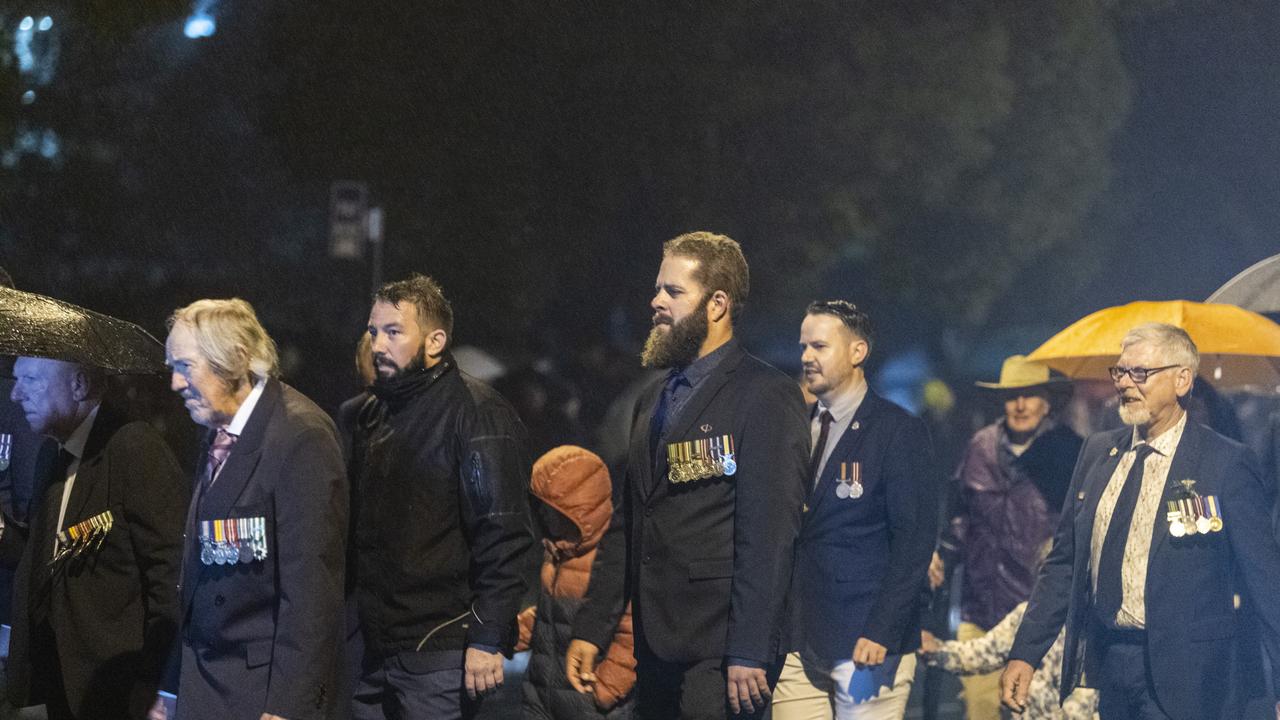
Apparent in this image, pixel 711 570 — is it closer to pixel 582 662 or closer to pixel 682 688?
pixel 682 688

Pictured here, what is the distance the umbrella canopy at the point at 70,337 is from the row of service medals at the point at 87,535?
0.56 m

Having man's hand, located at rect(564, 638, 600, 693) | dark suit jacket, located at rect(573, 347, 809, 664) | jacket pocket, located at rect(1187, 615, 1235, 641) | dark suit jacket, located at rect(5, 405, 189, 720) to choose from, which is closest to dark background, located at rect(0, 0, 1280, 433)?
dark suit jacket, located at rect(5, 405, 189, 720)

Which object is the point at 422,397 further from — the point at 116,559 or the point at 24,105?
the point at 24,105

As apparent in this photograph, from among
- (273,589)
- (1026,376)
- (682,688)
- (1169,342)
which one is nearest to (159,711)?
(273,589)

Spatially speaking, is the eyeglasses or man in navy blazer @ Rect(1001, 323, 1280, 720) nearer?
man in navy blazer @ Rect(1001, 323, 1280, 720)

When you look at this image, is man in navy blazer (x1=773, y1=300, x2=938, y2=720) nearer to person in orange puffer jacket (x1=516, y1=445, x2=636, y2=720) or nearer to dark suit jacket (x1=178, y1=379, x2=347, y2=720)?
person in orange puffer jacket (x1=516, y1=445, x2=636, y2=720)

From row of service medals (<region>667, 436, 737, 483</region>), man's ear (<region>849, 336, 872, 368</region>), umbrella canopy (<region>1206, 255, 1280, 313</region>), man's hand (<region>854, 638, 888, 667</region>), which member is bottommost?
man's hand (<region>854, 638, 888, 667</region>)

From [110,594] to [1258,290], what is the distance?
691 centimetres

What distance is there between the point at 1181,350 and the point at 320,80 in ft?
44.6

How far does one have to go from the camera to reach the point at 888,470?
20.1 feet

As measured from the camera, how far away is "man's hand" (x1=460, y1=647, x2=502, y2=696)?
5.18m

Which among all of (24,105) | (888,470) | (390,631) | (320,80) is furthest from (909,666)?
(24,105)

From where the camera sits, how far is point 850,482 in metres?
6.14

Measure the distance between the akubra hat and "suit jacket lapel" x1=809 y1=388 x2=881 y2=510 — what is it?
2731mm
